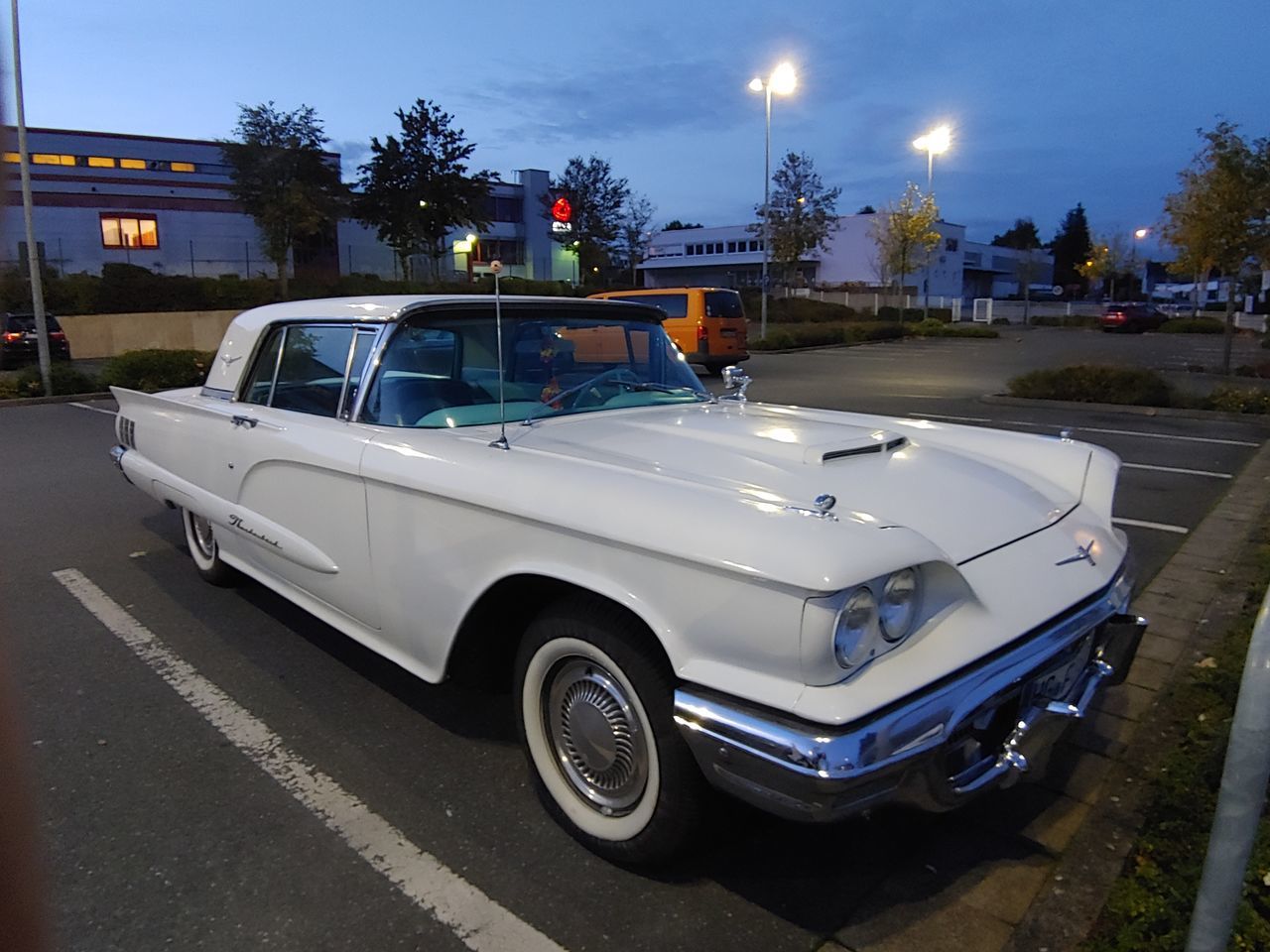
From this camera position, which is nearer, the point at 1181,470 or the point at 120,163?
the point at 1181,470

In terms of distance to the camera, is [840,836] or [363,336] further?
[363,336]

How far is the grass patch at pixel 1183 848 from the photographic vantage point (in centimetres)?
214

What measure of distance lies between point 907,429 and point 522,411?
5.63 feet

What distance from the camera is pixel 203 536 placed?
15.9ft

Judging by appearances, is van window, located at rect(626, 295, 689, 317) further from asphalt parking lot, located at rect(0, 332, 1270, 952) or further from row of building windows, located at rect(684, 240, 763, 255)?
row of building windows, located at rect(684, 240, 763, 255)

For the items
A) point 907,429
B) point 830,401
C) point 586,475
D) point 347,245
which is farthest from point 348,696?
point 347,245

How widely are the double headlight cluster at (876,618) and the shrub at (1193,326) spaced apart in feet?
141

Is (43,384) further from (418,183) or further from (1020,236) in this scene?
(1020,236)

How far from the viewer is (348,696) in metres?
3.63

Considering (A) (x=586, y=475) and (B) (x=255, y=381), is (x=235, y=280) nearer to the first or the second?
(B) (x=255, y=381)

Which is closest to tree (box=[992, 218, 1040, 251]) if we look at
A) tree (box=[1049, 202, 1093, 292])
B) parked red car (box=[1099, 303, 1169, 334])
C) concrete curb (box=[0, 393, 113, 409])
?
tree (box=[1049, 202, 1093, 292])

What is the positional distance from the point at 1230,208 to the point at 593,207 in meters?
35.5

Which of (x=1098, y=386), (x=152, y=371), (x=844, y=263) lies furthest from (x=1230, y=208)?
(x=844, y=263)

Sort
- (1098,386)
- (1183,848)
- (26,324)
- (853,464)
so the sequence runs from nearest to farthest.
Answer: (1183,848) → (853,464) → (1098,386) → (26,324)
